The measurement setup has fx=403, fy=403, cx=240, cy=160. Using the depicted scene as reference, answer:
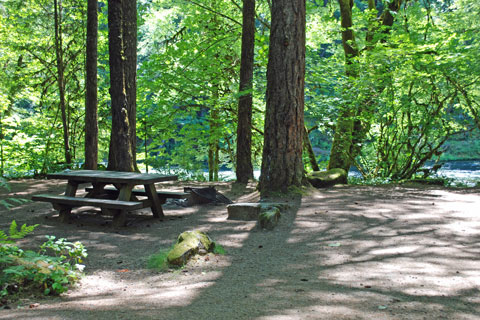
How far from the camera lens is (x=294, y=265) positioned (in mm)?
3740

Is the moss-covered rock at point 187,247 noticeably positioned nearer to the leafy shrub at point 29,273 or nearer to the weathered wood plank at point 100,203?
the leafy shrub at point 29,273

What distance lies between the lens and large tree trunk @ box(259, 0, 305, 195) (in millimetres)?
6801

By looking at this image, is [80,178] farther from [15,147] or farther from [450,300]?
[15,147]

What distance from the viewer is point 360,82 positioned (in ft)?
31.1

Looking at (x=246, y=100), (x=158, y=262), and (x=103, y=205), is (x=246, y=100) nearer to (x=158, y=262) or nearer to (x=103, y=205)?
(x=103, y=205)

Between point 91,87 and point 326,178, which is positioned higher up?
point 91,87

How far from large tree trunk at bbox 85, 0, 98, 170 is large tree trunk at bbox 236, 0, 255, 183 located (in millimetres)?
4028

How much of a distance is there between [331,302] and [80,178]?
4.32 metres

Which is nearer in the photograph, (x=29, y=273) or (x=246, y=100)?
(x=29, y=273)

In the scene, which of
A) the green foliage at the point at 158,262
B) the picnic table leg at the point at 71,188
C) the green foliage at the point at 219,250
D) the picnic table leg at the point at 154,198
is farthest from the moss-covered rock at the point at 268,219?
the picnic table leg at the point at 71,188

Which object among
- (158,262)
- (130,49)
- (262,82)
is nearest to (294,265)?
(158,262)

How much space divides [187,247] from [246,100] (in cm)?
645

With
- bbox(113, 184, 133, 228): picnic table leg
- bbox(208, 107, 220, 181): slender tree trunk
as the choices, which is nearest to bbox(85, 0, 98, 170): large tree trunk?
bbox(208, 107, 220, 181): slender tree trunk

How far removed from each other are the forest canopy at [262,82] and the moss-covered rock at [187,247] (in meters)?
5.06
